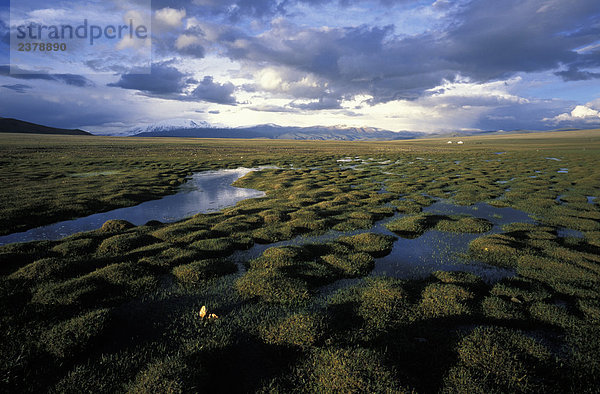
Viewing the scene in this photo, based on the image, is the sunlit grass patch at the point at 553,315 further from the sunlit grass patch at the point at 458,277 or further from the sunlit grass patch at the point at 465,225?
the sunlit grass patch at the point at 465,225

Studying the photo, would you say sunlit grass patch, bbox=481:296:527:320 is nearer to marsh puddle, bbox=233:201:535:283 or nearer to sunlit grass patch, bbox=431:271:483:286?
sunlit grass patch, bbox=431:271:483:286

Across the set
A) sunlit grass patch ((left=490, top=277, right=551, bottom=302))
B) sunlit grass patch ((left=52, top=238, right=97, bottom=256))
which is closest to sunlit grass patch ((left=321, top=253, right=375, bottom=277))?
sunlit grass patch ((left=490, top=277, right=551, bottom=302))

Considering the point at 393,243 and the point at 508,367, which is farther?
the point at 393,243

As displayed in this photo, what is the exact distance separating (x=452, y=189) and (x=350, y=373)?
39645 millimetres

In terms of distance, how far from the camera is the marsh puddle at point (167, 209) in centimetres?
2161

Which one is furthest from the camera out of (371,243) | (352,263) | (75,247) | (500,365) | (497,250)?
(371,243)

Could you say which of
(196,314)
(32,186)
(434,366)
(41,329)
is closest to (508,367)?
(434,366)

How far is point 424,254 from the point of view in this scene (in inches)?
707

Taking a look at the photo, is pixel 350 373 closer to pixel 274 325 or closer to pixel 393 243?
pixel 274 325

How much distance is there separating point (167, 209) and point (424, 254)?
27.1 m

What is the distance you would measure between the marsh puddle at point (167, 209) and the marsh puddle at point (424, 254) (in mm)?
14462

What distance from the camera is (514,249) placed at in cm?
1755

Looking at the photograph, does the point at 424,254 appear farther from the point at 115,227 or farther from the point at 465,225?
the point at 115,227

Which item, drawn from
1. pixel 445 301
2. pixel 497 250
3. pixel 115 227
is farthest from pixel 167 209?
pixel 497 250
